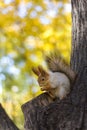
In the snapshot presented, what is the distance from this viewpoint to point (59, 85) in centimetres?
251

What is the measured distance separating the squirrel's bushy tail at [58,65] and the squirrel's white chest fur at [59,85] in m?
0.07

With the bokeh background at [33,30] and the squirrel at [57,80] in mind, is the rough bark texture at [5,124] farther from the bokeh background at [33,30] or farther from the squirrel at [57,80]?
the bokeh background at [33,30]

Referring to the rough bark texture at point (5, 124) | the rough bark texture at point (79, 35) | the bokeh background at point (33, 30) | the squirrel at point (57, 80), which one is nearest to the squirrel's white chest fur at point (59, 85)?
the squirrel at point (57, 80)

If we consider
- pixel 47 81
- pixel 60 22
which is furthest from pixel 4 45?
pixel 47 81

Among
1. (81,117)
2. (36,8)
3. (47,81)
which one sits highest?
(36,8)

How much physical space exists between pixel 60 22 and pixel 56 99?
2981mm

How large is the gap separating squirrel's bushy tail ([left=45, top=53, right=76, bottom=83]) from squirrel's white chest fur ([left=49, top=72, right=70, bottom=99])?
71 mm

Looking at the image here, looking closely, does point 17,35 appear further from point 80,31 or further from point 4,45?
point 80,31

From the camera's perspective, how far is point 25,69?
5.65m

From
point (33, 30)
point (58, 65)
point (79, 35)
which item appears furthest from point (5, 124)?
point (33, 30)

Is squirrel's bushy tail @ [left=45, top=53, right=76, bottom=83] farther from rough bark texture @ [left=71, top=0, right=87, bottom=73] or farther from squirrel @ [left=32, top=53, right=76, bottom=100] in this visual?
rough bark texture @ [left=71, top=0, right=87, bottom=73]

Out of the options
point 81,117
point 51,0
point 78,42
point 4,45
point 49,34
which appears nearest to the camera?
point 81,117

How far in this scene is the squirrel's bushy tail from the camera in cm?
260

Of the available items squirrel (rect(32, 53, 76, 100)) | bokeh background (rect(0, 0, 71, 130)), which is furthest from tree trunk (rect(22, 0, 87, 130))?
bokeh background (rect(0, 0, 71, 130))
